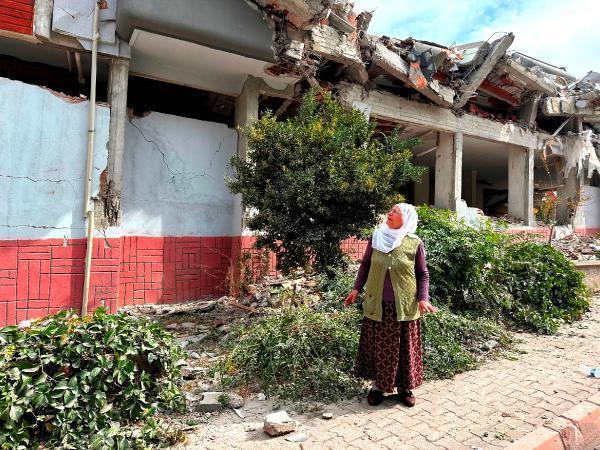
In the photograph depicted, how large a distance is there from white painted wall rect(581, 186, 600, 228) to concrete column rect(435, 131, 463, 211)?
266 inches

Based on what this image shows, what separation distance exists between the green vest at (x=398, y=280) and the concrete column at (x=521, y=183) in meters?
10.3

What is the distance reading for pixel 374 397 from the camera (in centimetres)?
323

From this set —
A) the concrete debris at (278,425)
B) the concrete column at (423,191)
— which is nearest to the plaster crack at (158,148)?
the concrete debris at (278,425)

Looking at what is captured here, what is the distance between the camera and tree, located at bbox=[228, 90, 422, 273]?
4.64 metres

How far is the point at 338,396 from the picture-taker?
3.34m

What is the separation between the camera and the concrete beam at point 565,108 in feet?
38.3

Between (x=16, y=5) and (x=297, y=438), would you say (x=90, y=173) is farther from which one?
(x=297, y=438)

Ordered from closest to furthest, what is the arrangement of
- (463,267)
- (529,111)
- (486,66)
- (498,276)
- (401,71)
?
(463,267) → (498,276) → (401,71) → (486,66) → (529,111)

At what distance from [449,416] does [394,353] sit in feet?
2.07

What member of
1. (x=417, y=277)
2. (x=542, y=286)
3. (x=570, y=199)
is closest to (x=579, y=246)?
(x=570, y=199)

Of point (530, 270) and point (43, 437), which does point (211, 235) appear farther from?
point (530, 270)

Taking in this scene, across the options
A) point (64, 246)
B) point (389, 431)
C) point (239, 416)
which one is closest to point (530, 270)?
point (389, 431)

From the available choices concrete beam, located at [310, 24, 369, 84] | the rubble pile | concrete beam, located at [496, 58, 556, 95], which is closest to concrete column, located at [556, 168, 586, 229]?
the rubble pile

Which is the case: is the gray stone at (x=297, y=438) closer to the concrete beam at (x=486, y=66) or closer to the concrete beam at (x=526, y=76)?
the concrete beam at (x=486, y=66)
